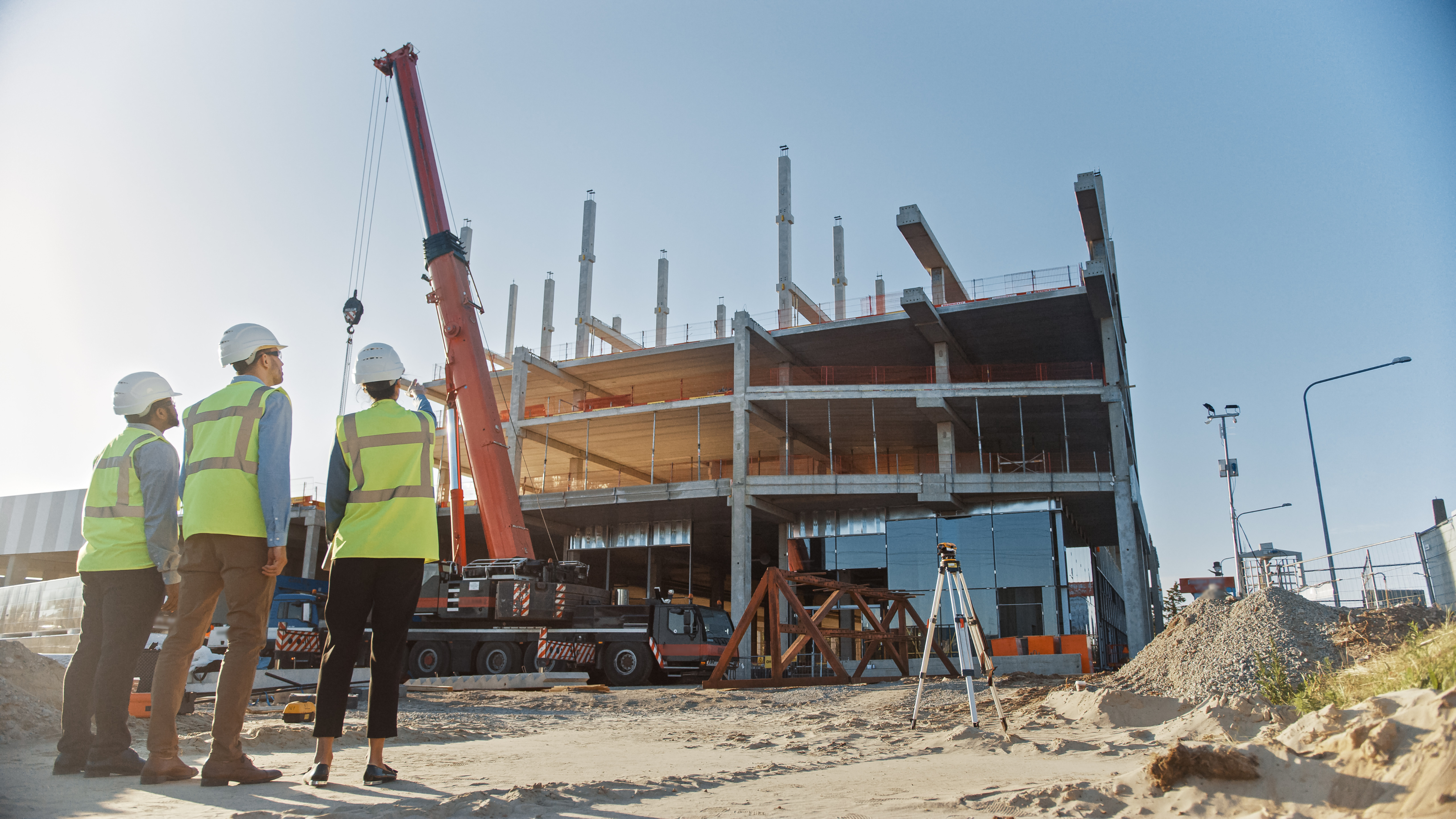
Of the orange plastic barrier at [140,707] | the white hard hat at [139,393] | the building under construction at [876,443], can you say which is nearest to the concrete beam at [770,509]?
the building under construction at [876,443]

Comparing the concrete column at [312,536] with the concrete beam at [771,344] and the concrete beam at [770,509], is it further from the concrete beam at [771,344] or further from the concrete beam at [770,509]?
the concrete beam at [771,344]

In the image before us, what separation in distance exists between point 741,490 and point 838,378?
535 cm

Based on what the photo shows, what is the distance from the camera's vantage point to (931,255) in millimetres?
29328

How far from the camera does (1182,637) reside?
26.2 ft

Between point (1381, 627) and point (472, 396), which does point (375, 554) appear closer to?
point (1381, 627)

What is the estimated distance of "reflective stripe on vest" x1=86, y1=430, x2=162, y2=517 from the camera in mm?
4242

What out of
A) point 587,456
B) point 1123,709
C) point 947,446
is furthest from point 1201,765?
point 587,456

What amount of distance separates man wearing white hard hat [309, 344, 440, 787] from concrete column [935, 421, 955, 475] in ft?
86.7

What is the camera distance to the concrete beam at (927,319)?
27.6 m

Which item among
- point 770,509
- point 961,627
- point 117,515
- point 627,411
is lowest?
point 961,627

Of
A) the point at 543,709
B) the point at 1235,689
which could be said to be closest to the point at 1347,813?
the point at 1235,689

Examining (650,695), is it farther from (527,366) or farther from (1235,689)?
(527,366)

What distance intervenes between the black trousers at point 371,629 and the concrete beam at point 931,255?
24828 mm

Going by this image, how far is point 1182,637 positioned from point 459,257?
15699 millimetres
